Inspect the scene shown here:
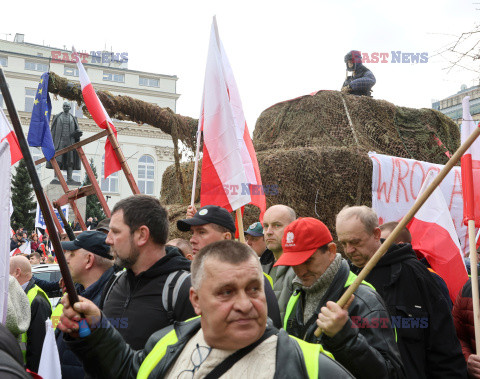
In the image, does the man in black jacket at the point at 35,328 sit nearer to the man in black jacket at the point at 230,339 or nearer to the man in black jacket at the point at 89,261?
the man in black jacket at the point at 89,261

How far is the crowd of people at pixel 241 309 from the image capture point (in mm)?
1952

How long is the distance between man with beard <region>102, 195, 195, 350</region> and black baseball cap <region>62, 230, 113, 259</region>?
69 cm

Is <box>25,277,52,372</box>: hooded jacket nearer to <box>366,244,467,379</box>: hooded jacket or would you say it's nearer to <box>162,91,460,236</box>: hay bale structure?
<box>366,244,467,379</box>: hooded jacket

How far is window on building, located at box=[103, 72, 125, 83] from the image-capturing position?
52.7 metres

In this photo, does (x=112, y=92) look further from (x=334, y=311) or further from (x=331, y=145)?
(x=334, y=311)

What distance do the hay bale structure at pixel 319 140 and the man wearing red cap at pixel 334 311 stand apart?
5.11 m

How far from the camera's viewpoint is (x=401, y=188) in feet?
26.0

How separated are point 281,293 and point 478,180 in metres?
1.81

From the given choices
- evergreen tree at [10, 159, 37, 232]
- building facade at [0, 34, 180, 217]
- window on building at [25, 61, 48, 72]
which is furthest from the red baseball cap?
window on building at [25, 61, 48, 72]

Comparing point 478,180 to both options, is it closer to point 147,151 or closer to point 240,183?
point 240,183

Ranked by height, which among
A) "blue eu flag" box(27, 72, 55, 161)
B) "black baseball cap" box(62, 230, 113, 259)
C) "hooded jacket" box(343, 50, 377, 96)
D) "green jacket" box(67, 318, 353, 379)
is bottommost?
"green jacket" box(67, 318, 353, 379)

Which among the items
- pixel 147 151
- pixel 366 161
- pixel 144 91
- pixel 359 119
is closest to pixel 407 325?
pixel 366 161

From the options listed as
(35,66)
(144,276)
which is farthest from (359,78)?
(35,66)

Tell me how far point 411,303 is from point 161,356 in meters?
1.84
